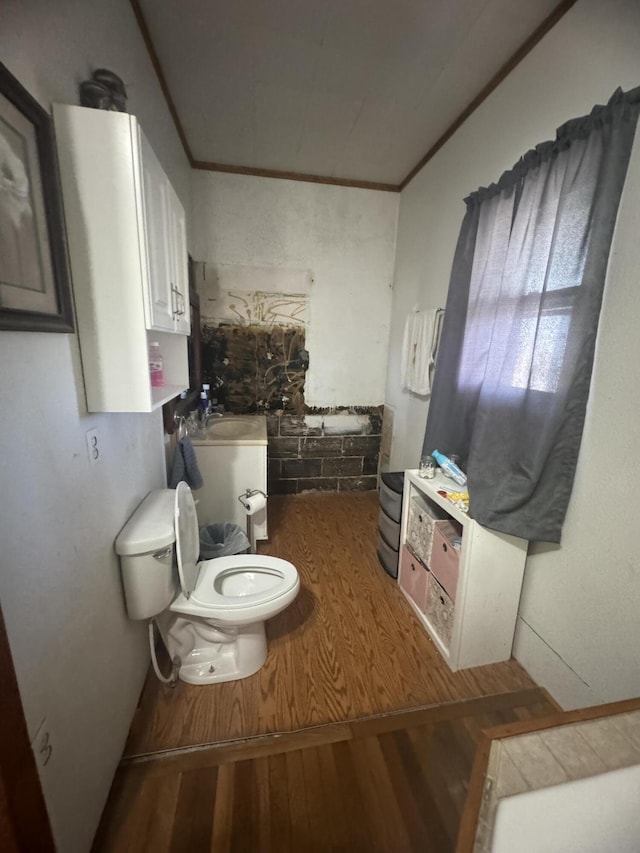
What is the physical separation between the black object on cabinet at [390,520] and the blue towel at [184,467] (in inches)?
45.3

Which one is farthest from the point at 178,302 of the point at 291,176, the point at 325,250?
the point at 291,176

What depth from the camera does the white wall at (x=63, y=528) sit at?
2.21ft

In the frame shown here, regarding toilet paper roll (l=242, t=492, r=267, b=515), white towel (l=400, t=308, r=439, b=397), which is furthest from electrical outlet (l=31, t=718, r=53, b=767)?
white towel (l=400, t=308, r=439, b=397)

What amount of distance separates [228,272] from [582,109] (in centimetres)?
233

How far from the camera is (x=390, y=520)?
208 cm

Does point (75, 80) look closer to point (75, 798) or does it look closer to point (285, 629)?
point (75, 798)

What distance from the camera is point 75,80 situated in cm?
92

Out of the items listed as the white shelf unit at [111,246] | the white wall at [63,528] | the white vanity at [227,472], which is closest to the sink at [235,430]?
the white vanity at [227,472]

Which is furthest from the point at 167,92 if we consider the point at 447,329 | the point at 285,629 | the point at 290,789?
the point at 290,789

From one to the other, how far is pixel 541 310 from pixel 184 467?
1.89m

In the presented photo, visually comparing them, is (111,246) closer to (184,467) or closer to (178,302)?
(178,302)

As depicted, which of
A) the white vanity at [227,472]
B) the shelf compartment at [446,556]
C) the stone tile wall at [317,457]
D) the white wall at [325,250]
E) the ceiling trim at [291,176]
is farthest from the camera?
the stone tile wall at [317,457]

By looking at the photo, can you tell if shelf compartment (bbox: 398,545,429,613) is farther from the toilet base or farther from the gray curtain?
the toilet base

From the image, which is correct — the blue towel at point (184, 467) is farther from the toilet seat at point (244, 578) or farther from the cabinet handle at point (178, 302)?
the cabinet handle at point (178, 302)
